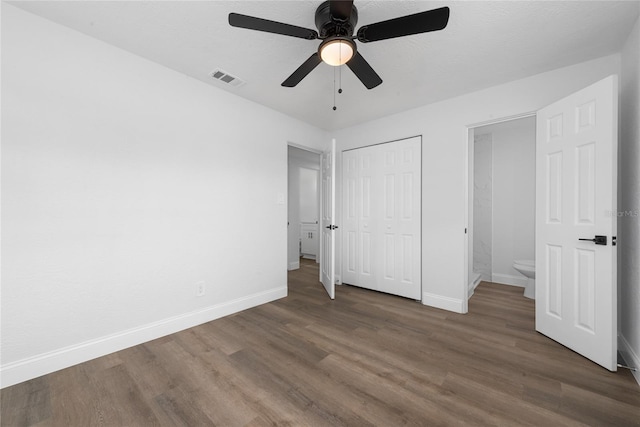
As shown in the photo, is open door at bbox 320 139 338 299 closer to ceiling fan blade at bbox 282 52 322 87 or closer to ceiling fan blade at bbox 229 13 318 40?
ceiling fan blade at bbox 282 52 322 87

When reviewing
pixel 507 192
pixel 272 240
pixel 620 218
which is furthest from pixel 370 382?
pixel 507 192

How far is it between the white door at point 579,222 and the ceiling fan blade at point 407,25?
5.09ft

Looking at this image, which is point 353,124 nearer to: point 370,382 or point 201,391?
point 370,382

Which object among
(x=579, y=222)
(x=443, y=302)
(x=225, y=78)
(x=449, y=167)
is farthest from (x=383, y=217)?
(x=225, y=78)

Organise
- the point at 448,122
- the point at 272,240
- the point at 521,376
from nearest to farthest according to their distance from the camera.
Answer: the point at 521,376 < the point at 448,122 < the point at 272,240

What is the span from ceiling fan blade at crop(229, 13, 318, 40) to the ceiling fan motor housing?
136 millimetres

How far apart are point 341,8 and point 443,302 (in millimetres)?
3089

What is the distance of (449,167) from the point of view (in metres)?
3.06

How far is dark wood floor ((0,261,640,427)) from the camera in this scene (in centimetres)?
145

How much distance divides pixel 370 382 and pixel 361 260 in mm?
2222

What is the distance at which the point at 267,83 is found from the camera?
272 centimetres

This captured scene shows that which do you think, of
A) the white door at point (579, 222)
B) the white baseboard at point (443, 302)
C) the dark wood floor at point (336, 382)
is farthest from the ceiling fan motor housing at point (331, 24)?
the white baseboard at point (443, 302)

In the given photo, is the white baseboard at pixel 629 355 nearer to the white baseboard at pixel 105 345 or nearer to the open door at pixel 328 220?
the open door at pixel 328 220

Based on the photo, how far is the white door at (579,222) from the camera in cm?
189
